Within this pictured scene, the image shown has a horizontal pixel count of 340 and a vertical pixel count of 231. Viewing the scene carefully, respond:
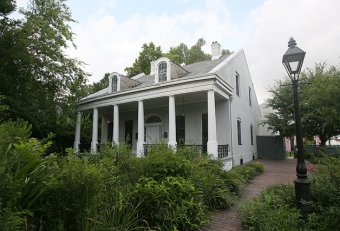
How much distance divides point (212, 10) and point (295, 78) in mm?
5999

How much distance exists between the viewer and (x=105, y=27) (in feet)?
38.1

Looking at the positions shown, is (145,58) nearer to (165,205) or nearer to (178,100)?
(178,100)

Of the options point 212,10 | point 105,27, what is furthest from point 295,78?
point 105,27

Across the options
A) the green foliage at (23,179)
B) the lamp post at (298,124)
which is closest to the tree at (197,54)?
the lamp post at (298,124)

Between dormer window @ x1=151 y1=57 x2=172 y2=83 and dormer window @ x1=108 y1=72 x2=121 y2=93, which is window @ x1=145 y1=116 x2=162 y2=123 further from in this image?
dormer window @ x1=151 y1=57 x2=172 y2=83

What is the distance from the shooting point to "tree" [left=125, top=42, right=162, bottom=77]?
1210 inches

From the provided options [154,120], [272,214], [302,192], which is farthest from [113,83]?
[272,214]

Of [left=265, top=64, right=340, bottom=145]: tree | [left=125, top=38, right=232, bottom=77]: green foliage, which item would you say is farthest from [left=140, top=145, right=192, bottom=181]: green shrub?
[left=125, top=38, right=232, bottom=77]: green foliage

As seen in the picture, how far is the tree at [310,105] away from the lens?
13164mm

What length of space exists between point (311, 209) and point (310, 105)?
13475 millimetres

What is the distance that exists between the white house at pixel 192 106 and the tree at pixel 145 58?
1279 centimetres

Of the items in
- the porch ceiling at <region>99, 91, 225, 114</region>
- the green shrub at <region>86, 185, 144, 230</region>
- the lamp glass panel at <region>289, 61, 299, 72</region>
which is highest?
the porch ceiling at <region>99, 91, 225, 114</region>

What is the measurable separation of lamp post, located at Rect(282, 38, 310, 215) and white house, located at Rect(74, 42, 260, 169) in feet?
19.6

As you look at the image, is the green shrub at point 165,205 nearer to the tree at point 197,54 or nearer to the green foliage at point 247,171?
the green foliage at point 247,171
